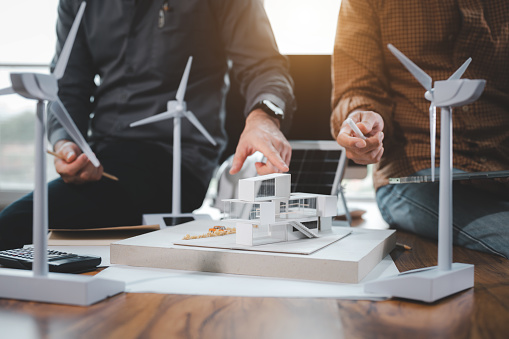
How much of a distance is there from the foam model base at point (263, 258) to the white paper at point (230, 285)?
0.4 inches

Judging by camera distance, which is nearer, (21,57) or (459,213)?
(459,213)

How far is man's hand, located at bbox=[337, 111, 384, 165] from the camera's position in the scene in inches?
41.9

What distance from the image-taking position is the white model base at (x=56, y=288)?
2.06ft

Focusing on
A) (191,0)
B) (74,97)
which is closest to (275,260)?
(191,0)

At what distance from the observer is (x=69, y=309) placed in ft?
2.01

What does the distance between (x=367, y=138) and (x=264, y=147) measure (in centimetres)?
25

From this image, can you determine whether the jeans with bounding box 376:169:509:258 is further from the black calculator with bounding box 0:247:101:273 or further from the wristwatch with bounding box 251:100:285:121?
the black calculator with bounding box 0:247:101:273

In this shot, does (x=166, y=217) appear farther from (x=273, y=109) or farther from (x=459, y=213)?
(x=459, y=213)

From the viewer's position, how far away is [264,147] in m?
1.12

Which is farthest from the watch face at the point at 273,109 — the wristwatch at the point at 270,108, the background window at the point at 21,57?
the background window at the point at 21,57

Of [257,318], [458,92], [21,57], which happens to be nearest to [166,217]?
[257,318]

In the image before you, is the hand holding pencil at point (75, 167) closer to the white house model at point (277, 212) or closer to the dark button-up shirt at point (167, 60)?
the dark button-up shirt at point (167, 60)

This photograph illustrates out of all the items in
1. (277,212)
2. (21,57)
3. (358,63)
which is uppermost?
(21,57)

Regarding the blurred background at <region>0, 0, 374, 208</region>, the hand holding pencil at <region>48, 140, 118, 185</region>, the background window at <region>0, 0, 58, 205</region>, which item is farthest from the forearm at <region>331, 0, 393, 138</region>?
the background window at <region>0, 0, 58, 205</region>
